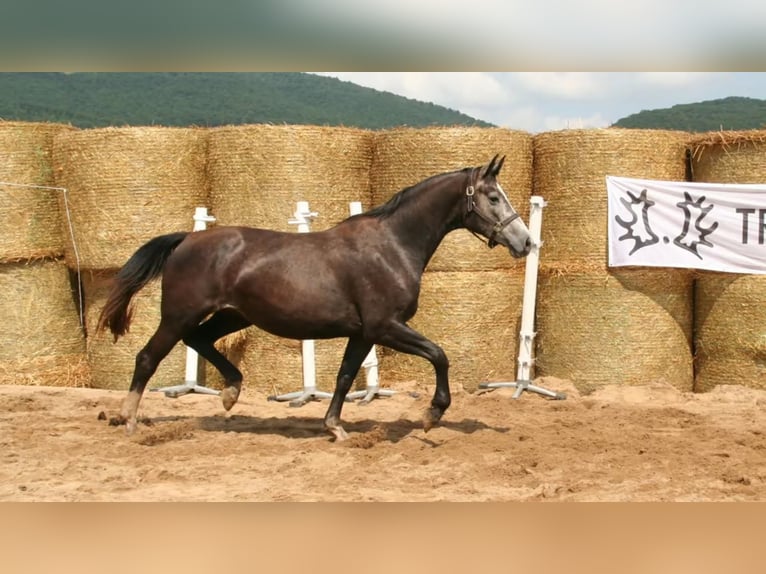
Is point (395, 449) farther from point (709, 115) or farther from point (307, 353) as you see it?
point (709, 115)

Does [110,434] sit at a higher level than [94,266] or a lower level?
lower

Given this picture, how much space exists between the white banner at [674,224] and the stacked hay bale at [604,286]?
0.38ft

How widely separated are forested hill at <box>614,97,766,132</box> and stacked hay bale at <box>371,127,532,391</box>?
17805 millimetres

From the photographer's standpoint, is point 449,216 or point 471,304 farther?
point 471,304

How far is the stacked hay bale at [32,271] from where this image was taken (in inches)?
A: 303

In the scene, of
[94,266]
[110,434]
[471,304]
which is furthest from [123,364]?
[471,304]

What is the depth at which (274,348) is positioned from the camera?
7.67 metres

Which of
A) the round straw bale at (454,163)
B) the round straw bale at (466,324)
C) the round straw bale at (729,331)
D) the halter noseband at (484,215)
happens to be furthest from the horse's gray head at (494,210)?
the round straw bale at (729,331)

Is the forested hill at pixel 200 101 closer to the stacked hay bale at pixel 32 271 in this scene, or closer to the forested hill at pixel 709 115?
the forested hill at pixel 709 115

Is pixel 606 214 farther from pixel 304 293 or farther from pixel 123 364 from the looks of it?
pixel 123 364

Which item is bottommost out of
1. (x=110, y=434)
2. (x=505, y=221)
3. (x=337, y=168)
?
(x=110, y=434)

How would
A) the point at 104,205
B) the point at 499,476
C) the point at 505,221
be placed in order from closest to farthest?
the point at 499,476 → the point at 505,221 → the point at 104,205

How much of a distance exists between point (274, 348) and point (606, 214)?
3.33 meters

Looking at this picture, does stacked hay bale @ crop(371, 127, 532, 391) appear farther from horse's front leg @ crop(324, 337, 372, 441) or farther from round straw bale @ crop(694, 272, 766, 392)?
horse's front leg @ crop(324, 337, 372, 441)
